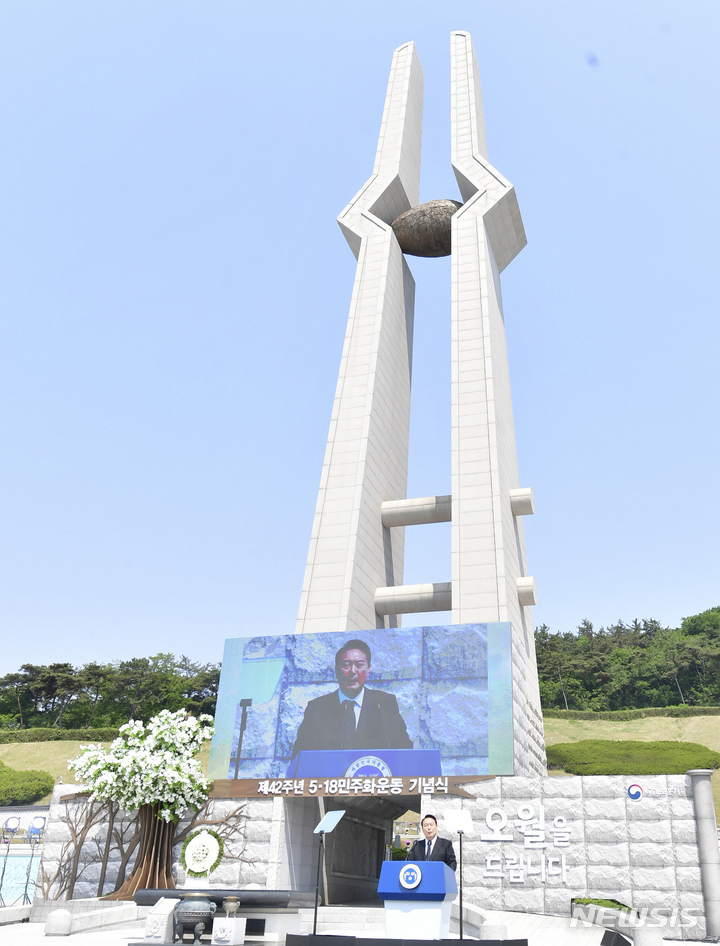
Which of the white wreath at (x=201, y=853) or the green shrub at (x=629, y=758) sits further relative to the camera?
the green shrub at (x=629, y=758)

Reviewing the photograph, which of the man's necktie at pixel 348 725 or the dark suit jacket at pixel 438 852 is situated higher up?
the man's necktie at pixel 348 725

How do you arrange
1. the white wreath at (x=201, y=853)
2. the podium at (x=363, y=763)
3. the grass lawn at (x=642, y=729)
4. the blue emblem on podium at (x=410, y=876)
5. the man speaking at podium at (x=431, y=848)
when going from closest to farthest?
1. the blue emblem on podium at (x=410, y=876)
2. the man speaking at podium at (x=431, y=848)
3. the white wreath at (x=201, y=853)
4. the podium at (x=363, y=763)
5. the grass lawn at (x=642, y=729)

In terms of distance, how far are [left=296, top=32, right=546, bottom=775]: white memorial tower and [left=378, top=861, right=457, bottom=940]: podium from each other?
13.6 meters

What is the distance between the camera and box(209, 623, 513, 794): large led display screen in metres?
22.6

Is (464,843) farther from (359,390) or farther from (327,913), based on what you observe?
(359,390)

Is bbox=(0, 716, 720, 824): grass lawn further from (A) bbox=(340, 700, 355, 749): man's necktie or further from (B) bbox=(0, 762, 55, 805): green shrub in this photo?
(A) bbox=(340, 700, 355, 749): man's necktie

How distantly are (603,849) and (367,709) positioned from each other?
7.69 metres

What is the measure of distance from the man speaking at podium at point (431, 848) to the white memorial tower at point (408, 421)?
42.4 feet

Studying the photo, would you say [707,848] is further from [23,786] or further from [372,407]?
[23,786]

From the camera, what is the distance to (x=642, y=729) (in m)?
69.5

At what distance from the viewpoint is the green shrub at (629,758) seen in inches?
2010

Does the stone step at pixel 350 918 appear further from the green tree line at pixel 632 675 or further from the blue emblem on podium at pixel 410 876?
the green tree line at pixel 632 675

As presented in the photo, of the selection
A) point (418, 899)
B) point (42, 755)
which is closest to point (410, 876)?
point (418, 899)

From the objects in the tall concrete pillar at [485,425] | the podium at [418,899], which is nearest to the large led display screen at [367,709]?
the tall concrete pillar at [485,425]
